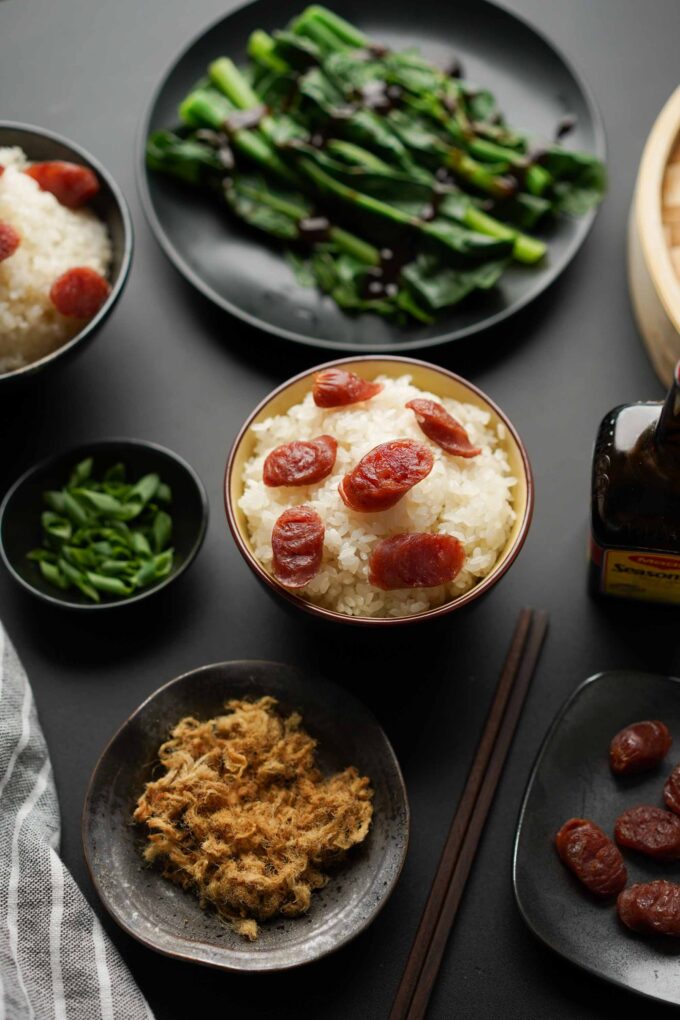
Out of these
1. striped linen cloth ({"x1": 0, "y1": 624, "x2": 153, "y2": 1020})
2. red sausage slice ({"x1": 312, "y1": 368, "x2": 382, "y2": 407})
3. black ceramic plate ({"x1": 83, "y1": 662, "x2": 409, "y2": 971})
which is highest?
red sausage slice ({"x1": 312, "y1": 368, "x2": 382, "y2": 407})

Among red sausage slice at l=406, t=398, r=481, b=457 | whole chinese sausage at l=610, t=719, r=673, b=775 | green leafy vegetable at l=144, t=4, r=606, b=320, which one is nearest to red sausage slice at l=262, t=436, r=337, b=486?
red sausage slice at l=406, t=398, r=481, b=457

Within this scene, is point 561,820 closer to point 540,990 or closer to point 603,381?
point 540,990

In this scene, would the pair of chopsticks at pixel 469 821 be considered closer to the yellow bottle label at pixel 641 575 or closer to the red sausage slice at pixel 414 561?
the yellow bottle label at pixel 641 575

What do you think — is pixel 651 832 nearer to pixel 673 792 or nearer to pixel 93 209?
pixel 673 792

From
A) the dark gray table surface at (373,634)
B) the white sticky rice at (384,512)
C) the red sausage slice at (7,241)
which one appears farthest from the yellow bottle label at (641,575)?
the red sausage slice at (7,241)

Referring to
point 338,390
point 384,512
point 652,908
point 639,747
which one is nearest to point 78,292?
point 338,390

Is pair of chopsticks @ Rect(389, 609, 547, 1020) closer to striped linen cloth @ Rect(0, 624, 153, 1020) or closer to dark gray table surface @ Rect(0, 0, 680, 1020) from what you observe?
dark gray table surface @ Rect(0, 0, 680, 1020)
